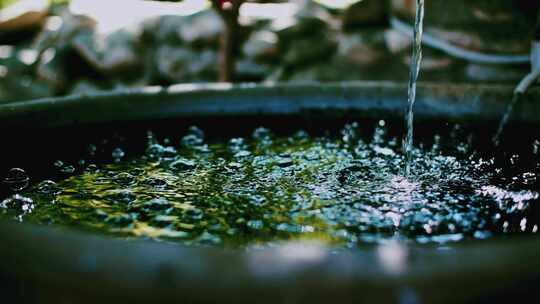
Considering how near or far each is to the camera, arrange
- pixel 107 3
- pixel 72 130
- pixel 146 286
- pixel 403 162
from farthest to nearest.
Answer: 1. pixel 107 3
2. pixel 72 130
3. pixel 403 162
4. pixel 146 286

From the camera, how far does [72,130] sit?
2.40 m

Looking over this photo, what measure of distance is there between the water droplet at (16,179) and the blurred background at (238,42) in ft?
7.71

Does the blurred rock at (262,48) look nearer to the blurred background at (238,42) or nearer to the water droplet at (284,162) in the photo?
the blurred background at (238,42)

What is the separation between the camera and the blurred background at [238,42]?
4.48m

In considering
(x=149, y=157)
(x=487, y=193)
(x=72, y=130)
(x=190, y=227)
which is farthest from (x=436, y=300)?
(x=72, y=130)

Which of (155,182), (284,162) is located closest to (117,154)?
(155,182)

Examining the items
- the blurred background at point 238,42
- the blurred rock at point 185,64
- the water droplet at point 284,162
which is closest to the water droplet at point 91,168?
the water droplet at point 284,162

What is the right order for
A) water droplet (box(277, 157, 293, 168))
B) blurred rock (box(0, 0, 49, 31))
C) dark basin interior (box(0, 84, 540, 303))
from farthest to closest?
blurred rock (box(0, 0, 49, 31))
water droplet (box(277, 157, 293, 168))
dark basin interior (box(0, 84, 540, 303))

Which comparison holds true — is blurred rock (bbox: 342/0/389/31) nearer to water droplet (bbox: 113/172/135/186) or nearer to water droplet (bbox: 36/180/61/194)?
water droplet (bbox: 113/172/135/186)

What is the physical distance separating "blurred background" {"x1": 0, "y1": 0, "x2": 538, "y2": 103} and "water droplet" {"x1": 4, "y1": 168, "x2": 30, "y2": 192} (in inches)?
92.5

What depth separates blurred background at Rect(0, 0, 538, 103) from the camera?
4.48 metres

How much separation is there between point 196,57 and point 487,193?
4113 millimetres

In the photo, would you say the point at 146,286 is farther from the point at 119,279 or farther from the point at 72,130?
the point at 72,130

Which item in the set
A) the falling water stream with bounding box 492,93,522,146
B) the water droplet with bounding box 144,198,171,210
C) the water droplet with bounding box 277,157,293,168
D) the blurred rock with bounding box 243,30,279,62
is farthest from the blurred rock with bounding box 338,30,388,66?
the water droplet with bounding box 144,198,171,210
